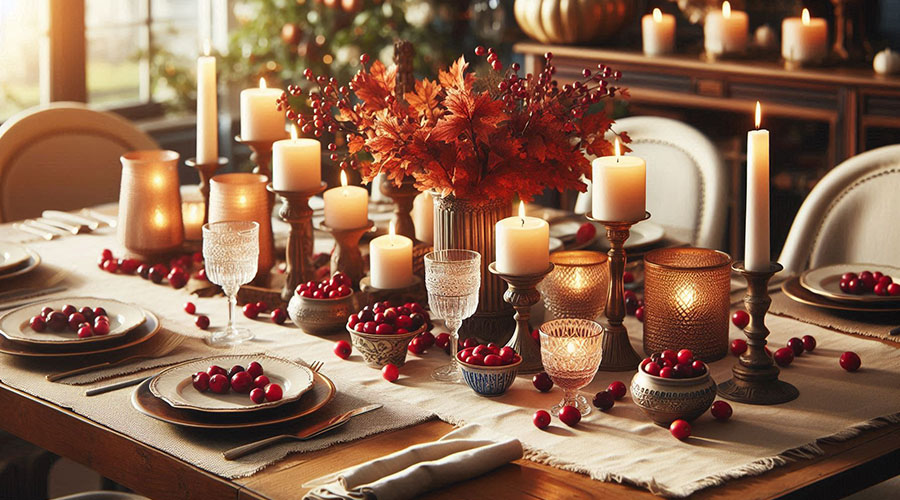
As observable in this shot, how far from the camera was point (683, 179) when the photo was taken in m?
2.59

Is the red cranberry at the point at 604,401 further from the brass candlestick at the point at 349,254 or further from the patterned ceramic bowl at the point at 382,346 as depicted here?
Answer: the brass candlestick at the point at 349,254

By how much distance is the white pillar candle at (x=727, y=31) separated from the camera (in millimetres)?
3602

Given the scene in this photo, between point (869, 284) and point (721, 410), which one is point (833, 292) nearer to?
point (869, 284)

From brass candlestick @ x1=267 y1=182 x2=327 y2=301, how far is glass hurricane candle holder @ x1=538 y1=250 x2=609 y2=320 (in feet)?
1.41

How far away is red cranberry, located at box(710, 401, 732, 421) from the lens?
143 cm

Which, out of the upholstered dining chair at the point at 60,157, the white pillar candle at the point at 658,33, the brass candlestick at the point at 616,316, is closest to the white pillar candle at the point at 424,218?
the brass candlestick at the point at 616,316

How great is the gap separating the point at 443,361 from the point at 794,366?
50 centimetres

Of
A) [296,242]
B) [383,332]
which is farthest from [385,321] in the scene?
[296,242]

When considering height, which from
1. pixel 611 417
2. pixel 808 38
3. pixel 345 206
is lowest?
pixel 611 417

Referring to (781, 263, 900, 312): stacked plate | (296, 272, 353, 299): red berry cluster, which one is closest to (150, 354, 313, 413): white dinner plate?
(296, 272, 353, 299): red berry cluster

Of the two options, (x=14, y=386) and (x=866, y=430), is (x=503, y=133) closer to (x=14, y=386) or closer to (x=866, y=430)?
(x=866, y=430)

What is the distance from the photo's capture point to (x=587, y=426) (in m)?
1.43

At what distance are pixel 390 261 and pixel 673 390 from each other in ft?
1.80

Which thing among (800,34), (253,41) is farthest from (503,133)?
(253,41)
